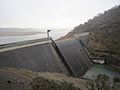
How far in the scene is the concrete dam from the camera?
16.1 m

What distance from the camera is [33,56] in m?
19.0

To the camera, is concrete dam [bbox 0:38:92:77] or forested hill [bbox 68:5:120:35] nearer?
concrete dam [bbox 0:38:92:77]

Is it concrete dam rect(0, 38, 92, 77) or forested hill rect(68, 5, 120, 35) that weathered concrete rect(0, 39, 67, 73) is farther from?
forested hill rect(68, 5, 120, 35)

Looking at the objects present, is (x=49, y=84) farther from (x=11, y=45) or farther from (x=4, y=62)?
(x=11, y=45)

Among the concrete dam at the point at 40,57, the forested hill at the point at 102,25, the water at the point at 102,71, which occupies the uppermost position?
the concrete dam at the point at 40,57

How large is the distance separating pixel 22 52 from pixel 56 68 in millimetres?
4861

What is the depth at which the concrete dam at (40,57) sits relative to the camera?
16.1m

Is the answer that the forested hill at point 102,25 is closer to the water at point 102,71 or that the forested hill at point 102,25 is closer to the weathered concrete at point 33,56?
the water at point 102,71

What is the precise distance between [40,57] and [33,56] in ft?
3.86

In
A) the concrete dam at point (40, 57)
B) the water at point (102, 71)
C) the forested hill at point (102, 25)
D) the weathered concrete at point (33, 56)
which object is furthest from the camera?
the forested hill at point (102, 25)

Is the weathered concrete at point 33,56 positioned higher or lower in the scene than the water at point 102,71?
higher

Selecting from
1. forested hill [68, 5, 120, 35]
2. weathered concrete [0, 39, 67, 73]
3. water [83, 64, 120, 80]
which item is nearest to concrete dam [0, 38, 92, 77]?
weathered concrete [0, 39, 67, 73]

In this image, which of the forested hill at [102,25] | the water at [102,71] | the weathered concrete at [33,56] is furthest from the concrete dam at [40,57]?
the forested hill at [102,25]

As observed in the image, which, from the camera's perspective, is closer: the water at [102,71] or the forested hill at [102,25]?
the water at [102,71]
